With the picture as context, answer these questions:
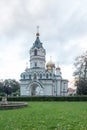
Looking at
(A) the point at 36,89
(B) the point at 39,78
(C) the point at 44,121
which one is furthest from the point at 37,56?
(C) the point at 44,121

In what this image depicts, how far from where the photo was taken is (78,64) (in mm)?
66812

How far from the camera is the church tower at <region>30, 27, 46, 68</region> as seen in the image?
331 feet

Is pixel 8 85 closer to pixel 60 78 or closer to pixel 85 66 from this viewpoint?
pixel 60 78

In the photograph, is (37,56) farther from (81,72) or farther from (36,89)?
(81,72)

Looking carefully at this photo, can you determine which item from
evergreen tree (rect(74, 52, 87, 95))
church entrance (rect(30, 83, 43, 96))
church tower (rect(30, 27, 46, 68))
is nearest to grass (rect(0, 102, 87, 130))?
evergreen tree (rect(74, 52, 87, 95))

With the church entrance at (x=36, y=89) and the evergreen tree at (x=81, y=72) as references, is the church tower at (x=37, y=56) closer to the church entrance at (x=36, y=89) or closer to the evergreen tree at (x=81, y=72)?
the church entrance at (x=36, y=89)

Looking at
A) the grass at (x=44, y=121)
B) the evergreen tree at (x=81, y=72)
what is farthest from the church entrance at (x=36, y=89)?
the grass at (x=44, y=121)

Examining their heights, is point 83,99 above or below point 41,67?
below

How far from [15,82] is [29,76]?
25.5m

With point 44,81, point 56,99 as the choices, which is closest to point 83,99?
point 56,99

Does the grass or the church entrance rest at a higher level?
the church entrance

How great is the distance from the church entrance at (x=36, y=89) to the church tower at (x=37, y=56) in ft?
20.6

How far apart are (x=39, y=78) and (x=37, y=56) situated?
24.2 ft

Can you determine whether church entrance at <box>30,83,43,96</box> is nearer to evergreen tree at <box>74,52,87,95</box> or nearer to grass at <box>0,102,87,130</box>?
evergreen tree at <box>74,52,87,95</box>
